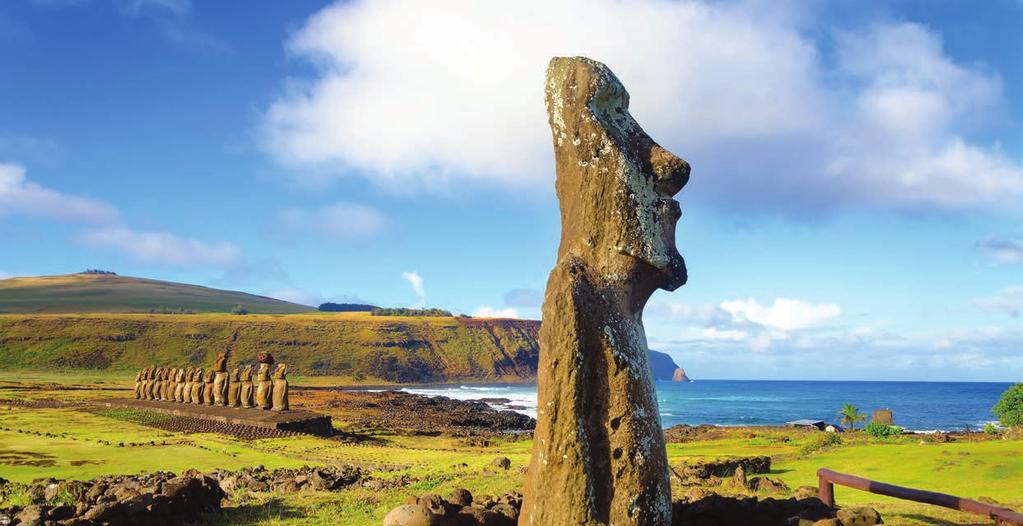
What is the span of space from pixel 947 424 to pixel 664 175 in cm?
7596

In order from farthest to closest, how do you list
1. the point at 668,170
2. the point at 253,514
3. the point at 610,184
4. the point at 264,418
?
the point at 264,418
the point at 253,514
the point at 668,170
the point at 610,184

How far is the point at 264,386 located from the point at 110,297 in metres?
143

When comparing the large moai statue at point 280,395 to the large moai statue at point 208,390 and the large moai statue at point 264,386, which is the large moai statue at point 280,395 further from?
Answer: the large moai statue at point 208,390

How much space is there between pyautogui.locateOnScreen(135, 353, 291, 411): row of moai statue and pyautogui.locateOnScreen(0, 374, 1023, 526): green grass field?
12.9 ft

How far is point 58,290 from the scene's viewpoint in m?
158

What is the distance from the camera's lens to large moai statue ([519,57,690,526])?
6055 millimetres

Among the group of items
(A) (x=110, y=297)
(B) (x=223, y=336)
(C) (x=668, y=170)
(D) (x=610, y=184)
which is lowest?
(D) (x=610, y=184)

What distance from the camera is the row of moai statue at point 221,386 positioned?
1221 inches

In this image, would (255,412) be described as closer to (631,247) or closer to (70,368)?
(631,247)

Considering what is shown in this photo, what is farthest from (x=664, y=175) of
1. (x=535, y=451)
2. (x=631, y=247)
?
(x=535, y=451)

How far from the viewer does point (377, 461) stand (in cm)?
2091

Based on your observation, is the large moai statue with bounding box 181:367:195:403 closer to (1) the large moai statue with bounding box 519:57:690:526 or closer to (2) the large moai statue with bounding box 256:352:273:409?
(2) the large moai statue with bounding box 256:352:273:409

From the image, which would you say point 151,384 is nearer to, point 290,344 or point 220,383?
point 220,383

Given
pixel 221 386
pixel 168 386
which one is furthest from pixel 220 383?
pixel 168 386
